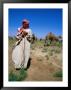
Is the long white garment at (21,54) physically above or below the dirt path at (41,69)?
above

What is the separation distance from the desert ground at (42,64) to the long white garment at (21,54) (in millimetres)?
21

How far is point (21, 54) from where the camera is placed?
1022mm

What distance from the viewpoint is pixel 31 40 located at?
1024mm

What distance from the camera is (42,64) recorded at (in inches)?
40.1

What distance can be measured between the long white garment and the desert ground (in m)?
0.02

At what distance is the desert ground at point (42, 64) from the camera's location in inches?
39.9

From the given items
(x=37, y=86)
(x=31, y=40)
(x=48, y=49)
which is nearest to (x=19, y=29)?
(x=31, y=40)

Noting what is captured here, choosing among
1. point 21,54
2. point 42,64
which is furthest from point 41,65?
point 21,54

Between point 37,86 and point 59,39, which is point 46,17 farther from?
point 37,86

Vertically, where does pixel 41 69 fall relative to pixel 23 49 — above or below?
below

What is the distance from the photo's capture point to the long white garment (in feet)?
3.34

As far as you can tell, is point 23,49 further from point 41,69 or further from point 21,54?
point 41,69

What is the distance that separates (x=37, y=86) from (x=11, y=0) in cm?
48

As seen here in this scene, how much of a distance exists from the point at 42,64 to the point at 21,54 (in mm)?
126
